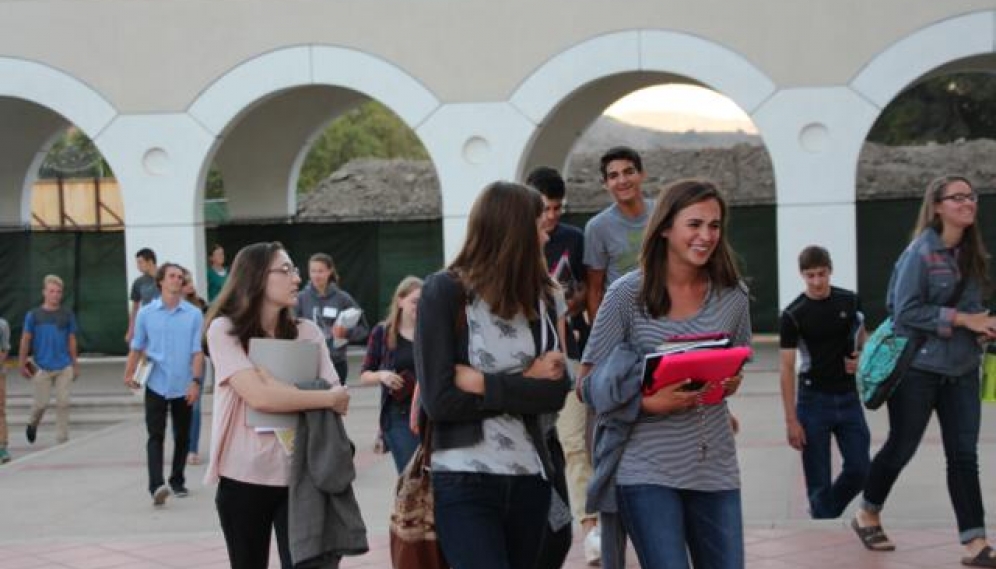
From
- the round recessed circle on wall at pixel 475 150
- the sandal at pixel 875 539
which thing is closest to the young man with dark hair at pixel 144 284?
the round recessed circle on wall at pixel 475 150

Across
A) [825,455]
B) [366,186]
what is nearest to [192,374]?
[825,455]

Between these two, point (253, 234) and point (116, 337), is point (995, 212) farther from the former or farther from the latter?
point (116, 337)

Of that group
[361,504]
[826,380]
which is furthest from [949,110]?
[826,380]

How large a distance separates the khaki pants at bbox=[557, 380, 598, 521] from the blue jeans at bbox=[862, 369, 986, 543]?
5.25ft

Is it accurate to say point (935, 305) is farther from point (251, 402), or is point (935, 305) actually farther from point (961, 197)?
point (251, 402)

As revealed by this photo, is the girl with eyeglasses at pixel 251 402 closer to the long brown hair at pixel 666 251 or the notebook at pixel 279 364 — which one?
the notebook at pixel 279 364

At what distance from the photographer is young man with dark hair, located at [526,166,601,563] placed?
7438 mm

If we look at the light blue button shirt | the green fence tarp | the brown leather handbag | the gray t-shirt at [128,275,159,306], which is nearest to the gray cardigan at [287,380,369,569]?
the brown leather handbag

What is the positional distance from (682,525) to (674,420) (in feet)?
1.15

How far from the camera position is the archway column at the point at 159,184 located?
685 inches

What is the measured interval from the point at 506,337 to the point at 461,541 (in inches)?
26.9

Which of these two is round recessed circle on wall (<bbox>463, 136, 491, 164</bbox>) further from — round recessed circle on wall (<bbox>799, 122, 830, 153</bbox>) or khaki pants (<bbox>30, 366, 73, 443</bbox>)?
khaki pants (<bbox>30, 366, 73, 443</bbox>)

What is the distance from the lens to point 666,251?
17.1 ft

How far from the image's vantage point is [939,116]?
160ft
